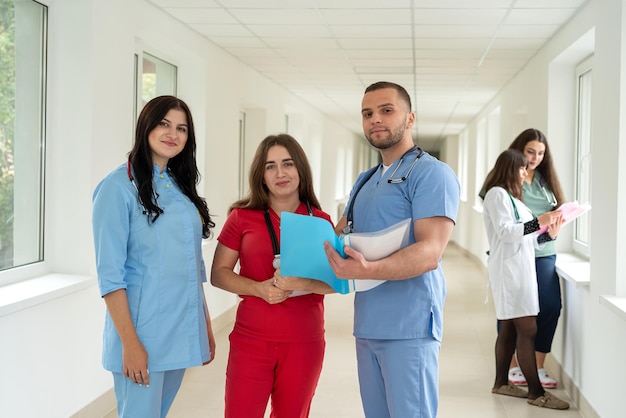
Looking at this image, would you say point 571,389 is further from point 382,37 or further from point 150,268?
point 150,268

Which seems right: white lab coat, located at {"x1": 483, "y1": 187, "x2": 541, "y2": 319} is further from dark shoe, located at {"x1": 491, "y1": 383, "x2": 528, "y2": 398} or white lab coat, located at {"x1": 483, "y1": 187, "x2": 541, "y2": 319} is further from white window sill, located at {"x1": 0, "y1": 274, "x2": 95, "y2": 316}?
white window sill, located at {"x1": 0, "y1": 274, "x2": 95, "y2": 316}

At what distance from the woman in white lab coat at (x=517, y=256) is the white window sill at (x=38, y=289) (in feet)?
7.90

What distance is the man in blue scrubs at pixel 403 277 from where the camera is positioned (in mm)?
2129

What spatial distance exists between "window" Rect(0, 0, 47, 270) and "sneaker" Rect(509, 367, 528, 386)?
3104 millimetres

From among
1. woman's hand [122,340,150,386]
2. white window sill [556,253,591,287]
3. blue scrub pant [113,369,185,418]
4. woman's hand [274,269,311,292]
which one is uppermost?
woman's hand [274,269,311,292]

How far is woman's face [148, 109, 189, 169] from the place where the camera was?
2.24 meters

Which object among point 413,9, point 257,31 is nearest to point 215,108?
point 257,31

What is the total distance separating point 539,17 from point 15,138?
140 inches

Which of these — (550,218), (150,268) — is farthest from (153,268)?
(550,218)

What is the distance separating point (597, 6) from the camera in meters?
4.09

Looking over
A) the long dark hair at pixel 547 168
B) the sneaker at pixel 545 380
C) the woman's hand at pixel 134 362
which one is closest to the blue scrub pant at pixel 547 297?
the sneaker at pixel 545 380

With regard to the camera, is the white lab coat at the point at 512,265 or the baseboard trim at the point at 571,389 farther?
the white lab coat at the point at 512,265

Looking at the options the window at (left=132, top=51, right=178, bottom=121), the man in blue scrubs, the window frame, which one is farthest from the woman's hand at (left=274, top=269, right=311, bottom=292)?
the window frame

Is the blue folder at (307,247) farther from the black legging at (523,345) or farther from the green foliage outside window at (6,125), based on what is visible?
the black legging at (523,345)
